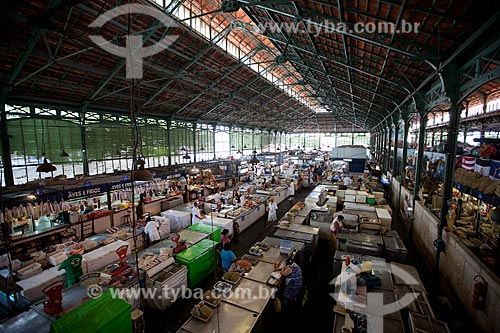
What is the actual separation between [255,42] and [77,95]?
10560 millimetres

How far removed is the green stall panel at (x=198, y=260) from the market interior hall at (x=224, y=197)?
0.07 m

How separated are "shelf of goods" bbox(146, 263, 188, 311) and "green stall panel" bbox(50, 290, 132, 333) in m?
1.46

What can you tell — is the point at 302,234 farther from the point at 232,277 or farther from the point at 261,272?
the point at 232,277

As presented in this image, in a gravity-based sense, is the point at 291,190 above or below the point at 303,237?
below

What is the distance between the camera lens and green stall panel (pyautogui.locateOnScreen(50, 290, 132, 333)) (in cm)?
337

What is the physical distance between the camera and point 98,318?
3.68 meters

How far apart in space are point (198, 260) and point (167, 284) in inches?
43.9

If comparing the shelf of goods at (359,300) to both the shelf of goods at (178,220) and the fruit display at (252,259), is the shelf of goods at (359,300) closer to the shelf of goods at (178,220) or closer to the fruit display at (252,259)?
the fruit display at (252,259)

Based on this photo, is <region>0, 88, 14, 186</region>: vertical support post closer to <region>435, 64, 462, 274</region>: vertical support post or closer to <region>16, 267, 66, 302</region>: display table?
<region>16, 267, 66, 302</region>: display table

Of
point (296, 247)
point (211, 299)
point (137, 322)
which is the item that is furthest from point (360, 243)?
point (137, 322)

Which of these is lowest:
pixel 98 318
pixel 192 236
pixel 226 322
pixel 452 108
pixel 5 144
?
pixel 192 236

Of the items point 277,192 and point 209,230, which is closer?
point 209,230

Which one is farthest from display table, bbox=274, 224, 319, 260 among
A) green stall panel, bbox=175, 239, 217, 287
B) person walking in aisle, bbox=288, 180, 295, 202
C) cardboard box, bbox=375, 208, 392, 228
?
person walking in aisle, bbox=288, 180, 295, 202

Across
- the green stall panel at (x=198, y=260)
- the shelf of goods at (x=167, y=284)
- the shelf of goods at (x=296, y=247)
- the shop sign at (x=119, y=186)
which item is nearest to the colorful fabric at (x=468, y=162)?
the shelf of goods at (x=296, y=247)
